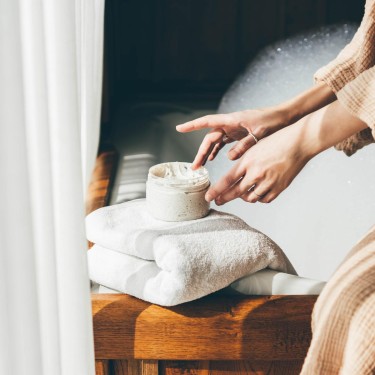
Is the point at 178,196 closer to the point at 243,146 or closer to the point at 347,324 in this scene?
the point at 243,146

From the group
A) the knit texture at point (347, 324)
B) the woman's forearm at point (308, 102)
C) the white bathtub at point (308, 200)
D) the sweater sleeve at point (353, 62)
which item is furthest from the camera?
the white bathtub at point (308, 200)

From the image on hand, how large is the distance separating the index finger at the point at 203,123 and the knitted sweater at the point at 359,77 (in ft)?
0.72

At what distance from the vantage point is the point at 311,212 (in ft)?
6.18

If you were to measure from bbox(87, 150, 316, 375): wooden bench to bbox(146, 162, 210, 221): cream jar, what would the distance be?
18 cm

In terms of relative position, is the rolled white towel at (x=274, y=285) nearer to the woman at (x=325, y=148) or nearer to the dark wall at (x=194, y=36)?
the woman at (x=325, y=148)

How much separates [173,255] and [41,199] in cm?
41

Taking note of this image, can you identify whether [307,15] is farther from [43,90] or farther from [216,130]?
[43,90]

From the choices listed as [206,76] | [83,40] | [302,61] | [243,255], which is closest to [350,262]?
[243,255]

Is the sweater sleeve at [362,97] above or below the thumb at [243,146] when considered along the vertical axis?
above

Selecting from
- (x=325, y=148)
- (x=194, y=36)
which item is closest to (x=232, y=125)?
(x=325, y=148)

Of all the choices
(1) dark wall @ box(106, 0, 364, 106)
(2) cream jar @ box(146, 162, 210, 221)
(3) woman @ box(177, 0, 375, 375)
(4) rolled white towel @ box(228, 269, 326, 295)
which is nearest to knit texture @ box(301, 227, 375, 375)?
(3) woman @ box(177, 0, 375, 375)

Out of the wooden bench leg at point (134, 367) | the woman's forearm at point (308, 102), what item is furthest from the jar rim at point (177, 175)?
the wooden bench leg at point (134, 367)

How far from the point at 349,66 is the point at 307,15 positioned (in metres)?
2.16

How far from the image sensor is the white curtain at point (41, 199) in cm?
63
